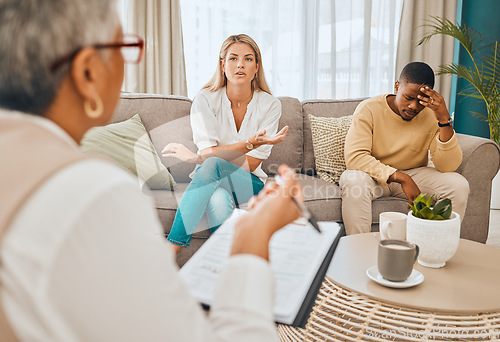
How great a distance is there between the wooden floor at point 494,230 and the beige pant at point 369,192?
749 mm

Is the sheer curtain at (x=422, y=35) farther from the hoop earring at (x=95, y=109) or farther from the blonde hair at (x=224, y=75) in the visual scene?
the hoop earring at (x=95, y=109)

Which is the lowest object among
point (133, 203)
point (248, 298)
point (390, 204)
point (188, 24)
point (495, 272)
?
point (390, 204)

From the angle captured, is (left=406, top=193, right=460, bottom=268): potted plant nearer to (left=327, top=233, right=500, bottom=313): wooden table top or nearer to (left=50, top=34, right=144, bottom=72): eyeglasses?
(left=327, top=233, right=500, bottom=313): wooden table top

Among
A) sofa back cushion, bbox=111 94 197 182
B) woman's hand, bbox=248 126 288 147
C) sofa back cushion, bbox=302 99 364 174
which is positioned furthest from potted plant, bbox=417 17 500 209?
sofa back cushion, bbox=111 94 197 182

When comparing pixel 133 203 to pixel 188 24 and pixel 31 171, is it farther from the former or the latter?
pixel 188 24

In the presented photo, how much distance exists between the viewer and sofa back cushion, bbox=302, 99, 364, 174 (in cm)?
269

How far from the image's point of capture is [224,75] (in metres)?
2.44

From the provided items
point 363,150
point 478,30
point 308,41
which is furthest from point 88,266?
point 478,30

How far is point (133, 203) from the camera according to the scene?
421 mm

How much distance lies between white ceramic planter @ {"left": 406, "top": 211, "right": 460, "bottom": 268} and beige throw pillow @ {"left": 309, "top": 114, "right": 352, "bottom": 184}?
118cm

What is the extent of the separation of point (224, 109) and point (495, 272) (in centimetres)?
149

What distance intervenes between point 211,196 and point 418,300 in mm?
1092

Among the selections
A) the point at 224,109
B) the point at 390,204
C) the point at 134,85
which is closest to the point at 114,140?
the point at 224,109

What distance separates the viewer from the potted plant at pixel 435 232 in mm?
1303
